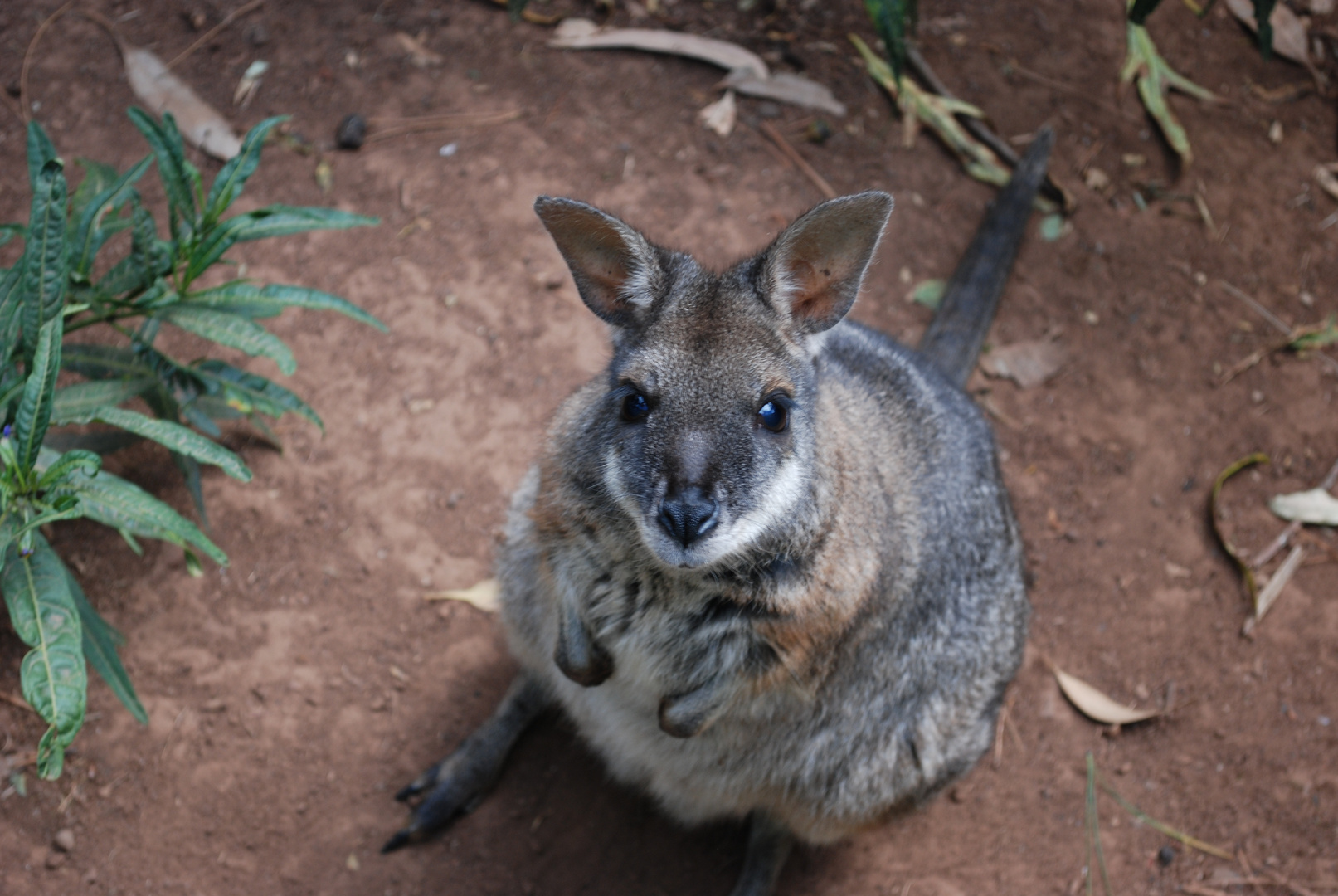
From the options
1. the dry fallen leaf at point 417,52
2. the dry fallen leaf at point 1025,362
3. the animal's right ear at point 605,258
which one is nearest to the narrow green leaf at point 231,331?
the animal's right ear at point 605,258

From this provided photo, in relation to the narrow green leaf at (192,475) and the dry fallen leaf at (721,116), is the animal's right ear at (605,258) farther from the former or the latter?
the dry fallen leaf at (721,116)

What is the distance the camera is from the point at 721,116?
4.53m

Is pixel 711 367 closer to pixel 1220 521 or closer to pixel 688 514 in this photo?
pixel 688 514

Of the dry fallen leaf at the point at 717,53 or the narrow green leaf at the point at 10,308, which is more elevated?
the narrow green leaf at the point at 10,308

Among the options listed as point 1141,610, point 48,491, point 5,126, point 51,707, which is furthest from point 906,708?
point 5,126

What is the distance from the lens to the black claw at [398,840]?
3082mm

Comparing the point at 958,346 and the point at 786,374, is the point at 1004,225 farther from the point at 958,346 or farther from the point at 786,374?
the point at 786,374

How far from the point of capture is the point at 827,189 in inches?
175

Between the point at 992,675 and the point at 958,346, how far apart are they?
1349mm

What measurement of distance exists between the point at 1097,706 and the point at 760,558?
6.35 feet

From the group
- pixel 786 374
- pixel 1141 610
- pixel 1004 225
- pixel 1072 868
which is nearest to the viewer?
pixel 786 374

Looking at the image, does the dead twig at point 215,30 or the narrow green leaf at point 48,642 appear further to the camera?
the dead twig at point 215,30

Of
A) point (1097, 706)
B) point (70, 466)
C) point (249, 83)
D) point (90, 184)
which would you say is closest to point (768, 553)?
point (70, 466)

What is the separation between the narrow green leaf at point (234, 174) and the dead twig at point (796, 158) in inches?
87.8
